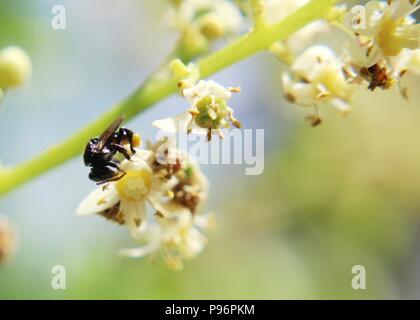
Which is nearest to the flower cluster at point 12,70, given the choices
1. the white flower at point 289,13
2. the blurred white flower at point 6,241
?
the blurred white flower at point 6,241

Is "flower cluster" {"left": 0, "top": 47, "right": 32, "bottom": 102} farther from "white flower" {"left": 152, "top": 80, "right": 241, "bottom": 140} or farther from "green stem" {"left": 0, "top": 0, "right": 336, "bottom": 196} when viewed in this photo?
"white flower" {"left": 152, "top": 80, "right": 241, "bottom": 140}

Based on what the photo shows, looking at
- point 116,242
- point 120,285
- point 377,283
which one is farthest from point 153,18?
point 377,283

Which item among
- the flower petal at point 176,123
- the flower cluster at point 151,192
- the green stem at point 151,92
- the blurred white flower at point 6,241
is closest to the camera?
the flower petal at point 176,123

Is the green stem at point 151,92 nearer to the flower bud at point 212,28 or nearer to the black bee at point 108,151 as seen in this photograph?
the black bee at point 108,151

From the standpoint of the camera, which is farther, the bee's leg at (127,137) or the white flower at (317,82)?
the white flower at (317,82)

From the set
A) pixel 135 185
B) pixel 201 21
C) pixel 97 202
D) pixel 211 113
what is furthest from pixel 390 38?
pixel 97 202

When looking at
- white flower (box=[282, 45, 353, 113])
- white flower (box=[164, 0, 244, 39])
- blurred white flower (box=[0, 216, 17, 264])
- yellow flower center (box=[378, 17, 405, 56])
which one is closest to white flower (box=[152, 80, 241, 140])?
white flower (box=[282, 45, 353, 113])

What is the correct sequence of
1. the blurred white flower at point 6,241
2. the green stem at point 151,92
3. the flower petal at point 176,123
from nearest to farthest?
the flower petal at point 176,123 → the green stem at point 151,92 → the blurred white flower at point 6,241

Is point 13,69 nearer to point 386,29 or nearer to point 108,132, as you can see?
point 108,132
